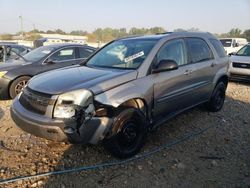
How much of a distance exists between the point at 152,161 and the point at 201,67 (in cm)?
228

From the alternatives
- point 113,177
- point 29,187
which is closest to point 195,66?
point 113,177

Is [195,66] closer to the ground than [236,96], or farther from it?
farther from it

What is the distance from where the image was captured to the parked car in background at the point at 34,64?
7012mm

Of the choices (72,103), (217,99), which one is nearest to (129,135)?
(72,103)

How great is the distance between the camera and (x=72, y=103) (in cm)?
345

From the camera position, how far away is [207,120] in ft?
19.0

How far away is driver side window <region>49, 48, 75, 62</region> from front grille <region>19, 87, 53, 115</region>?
12.8 ft

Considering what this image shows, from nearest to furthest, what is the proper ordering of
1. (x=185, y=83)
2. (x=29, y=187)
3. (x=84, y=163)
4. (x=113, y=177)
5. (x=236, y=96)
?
(x=29, y=187)
(x=113, y=177)
(x=84, y=163)
(x=185, y=83)
(x=236, y=96)

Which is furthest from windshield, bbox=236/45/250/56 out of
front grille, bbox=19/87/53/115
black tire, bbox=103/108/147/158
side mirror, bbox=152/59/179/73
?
front grille, bbox=19/87/53/115

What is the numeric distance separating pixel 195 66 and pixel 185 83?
0.52 metres

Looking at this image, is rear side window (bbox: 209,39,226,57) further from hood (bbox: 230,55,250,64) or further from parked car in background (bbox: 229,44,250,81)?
hood (bbox: 230,55,250,64)

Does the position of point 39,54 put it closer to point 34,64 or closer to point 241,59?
point 34,64

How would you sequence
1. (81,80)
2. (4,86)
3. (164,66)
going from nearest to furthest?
(81,80)
(164,66)
(4,86)

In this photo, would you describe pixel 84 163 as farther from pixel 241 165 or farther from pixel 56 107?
pixel 241 165
